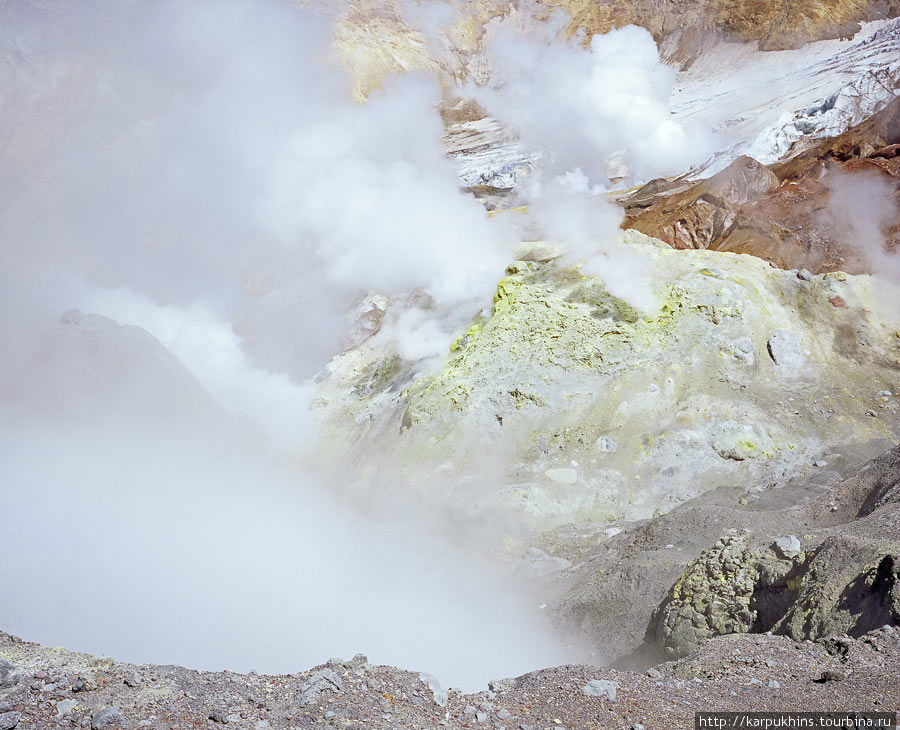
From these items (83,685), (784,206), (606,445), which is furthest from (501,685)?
(784,206)

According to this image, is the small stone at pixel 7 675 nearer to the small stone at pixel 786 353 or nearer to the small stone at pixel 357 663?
the small stone at pixel 357 663

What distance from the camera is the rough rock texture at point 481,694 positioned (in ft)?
10.7

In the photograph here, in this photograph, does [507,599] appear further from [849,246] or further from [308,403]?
[849,246]

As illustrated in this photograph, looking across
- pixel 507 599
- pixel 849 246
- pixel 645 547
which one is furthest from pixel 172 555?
pixel 849 246

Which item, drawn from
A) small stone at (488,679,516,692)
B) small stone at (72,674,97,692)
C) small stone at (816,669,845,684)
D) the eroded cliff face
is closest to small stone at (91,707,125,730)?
small stone at (72,674,97,692)

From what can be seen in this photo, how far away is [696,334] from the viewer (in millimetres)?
12672

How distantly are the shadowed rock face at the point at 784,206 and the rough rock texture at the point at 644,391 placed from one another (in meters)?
2.48

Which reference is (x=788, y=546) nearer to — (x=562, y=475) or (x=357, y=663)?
(x=357, y=663)

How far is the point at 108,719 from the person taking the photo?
3.10m

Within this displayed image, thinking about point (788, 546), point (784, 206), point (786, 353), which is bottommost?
point (788, 546)

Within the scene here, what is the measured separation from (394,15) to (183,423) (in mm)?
28966

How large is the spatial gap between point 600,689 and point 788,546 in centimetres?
290

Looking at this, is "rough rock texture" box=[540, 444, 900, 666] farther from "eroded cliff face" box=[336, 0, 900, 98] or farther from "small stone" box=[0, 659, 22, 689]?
"eroded cliff face" box=[336, 0, 900, 98]

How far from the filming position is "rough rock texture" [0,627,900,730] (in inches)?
128
